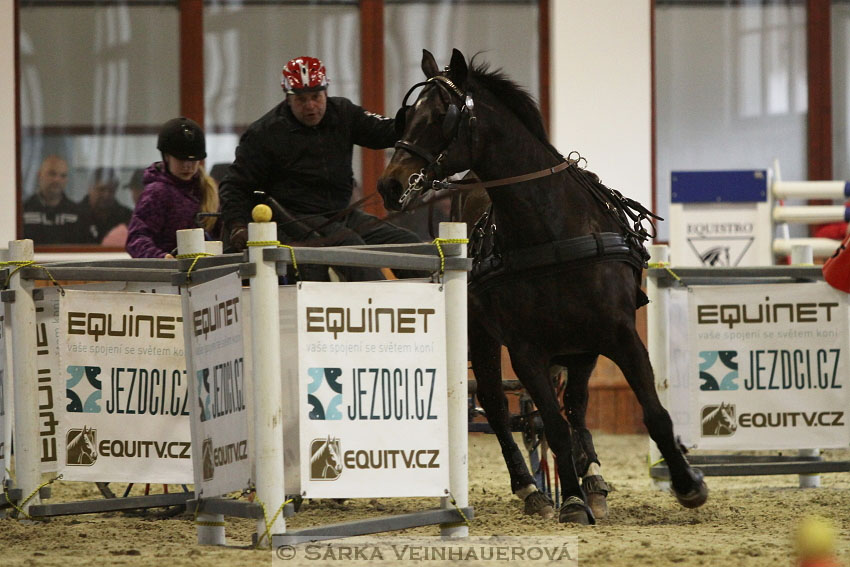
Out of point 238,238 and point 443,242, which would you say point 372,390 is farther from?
point 238,238

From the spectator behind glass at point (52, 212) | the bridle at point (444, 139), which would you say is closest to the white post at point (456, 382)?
the bridle at point (444, 139)

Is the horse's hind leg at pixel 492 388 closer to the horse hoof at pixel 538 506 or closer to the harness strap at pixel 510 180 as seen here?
the horse hoof at pixel 538 506

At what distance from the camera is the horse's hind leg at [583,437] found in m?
5.79

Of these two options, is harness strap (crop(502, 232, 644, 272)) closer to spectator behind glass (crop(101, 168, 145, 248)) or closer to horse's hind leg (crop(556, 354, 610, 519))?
horse's hind leg (crop(556, 354, 610, 519))

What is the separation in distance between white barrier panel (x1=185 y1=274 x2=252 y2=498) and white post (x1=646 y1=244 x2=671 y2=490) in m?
2.76

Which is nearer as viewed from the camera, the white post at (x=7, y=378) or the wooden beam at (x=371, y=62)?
the white post at (x=7, y=378)

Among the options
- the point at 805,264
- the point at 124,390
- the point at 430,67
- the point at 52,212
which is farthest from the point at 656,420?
the point at 52,212

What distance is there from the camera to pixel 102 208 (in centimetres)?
1122

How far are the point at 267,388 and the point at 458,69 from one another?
1.75 meters

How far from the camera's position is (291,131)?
6.34m

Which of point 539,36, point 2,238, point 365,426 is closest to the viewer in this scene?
point 365,426

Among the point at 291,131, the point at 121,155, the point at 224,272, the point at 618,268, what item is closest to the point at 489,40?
the point at 121,155

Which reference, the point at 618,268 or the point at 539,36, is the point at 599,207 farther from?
the point at 539,36

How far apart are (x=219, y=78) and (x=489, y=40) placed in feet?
7.82
